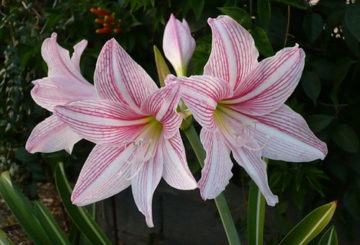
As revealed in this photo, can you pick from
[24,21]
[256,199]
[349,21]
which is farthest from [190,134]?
[24,21]

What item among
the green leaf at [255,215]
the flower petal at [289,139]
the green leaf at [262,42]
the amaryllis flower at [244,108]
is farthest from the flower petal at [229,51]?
the green leaf at [255,215]

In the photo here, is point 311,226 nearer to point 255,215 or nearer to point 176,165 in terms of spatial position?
point 255,215

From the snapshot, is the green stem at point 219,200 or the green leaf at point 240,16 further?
the green leaf at point 240,16

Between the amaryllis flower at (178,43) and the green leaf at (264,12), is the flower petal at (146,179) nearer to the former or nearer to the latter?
the amaryllis flower at (178,43)

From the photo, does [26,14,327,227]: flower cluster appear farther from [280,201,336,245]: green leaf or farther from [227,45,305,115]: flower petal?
[280,201,336,245]: green leaf

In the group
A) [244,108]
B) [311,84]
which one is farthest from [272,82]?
[311,84]

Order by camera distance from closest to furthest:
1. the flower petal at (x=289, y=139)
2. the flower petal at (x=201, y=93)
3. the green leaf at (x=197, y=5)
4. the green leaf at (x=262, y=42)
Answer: the flower petal at (x=201, y=93) → the flower petal at (x=289, y=139) → the green leaf at (x=262, y=42) → the green leaf at (x=197, y=5)
